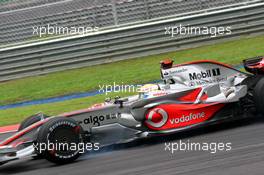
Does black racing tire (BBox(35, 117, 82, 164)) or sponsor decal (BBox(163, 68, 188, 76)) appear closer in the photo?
black racing tire (BBox(35, 117, 82, 164))

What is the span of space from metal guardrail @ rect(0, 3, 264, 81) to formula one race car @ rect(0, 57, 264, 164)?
7.93 m

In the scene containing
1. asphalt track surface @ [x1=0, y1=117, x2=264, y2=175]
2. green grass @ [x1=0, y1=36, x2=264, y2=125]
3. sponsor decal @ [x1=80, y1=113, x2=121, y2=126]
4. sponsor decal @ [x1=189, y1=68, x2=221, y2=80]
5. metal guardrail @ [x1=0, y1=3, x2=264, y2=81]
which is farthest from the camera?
metal guardrail @ [x1=0, y1=3, x2=264, y2=81]

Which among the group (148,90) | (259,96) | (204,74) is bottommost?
(259,96)

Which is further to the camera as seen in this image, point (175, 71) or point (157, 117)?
point (175, 71)

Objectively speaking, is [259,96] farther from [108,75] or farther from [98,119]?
[108,75]

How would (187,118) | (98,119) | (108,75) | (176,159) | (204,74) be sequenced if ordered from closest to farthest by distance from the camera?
(176,159), (98,119), (187,118), (204,74), (108,75)

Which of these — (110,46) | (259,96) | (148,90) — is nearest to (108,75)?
(110,46)

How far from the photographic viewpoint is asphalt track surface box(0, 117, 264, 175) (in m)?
6.60

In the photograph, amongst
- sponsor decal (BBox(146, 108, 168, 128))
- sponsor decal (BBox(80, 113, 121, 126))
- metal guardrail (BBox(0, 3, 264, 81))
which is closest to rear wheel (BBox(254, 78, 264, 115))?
sponsor decal (BBox(146, 108, 168, 128))

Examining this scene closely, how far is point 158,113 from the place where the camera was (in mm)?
8164

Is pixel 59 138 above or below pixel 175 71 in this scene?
below

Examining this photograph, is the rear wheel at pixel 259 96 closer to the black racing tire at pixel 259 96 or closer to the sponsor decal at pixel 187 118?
the black racing tire at pixel 259 96

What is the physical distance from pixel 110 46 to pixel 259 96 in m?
8.91

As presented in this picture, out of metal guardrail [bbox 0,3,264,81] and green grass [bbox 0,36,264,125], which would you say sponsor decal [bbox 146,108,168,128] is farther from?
metal guardrail [bbox 0,3,264,81]
